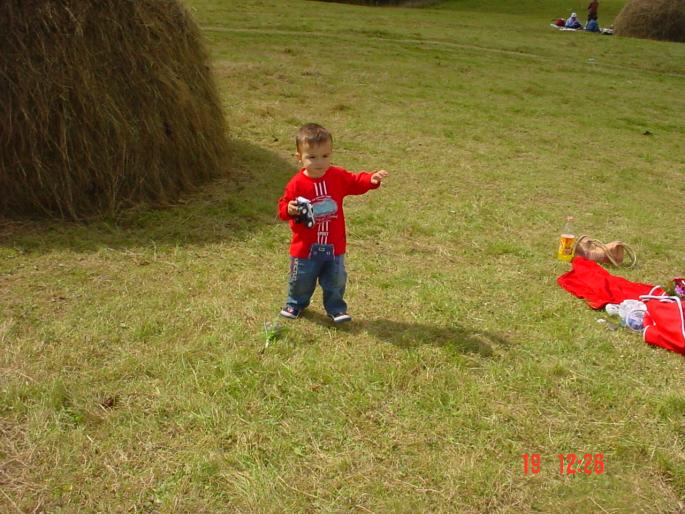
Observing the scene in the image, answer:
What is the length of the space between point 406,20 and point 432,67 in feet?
34.8

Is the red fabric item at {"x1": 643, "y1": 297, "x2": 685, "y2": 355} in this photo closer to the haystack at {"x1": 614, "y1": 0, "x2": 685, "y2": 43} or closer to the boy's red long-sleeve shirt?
the boy's red long-sleeve shirt

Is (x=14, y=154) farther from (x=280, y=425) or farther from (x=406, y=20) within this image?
(x=406, y=20)

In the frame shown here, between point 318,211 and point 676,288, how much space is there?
2.86 m

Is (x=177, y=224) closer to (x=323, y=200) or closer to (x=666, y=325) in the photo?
(x=323, y=200)

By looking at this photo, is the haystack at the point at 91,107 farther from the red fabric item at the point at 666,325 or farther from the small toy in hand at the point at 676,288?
the small toy in hand at the point at 676,288

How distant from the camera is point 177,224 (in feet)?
19.3

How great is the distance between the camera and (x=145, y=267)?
4.98 m

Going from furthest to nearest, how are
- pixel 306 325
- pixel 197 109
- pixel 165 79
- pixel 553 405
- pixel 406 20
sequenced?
pixel 406 20, pixel 197 109, pixel 165 79, pixel 306 325, pixel 553 405

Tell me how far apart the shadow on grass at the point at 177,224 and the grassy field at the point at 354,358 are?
27 millimetres

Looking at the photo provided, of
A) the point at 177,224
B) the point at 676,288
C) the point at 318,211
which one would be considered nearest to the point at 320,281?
the point at 318,211

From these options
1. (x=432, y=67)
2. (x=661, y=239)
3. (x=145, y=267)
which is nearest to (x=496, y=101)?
(x=432, y=67)

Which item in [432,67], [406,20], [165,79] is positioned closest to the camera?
[165,79]

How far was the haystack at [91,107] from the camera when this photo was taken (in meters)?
5.48
